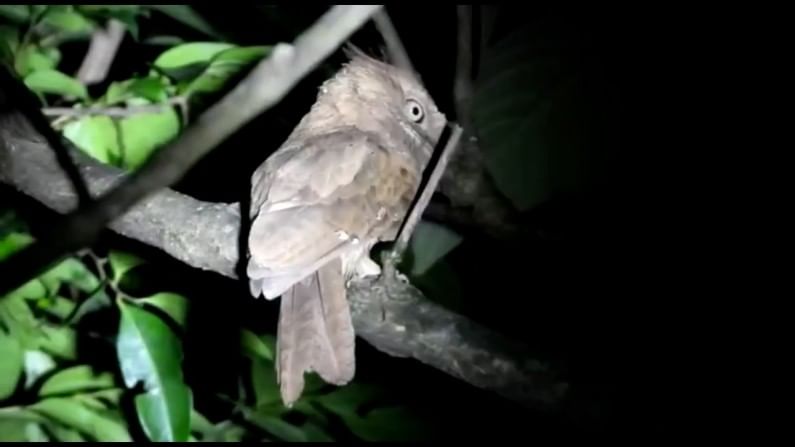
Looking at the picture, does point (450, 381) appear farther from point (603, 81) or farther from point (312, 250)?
point (603, 81)

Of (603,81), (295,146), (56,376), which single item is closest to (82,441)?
(56,376)

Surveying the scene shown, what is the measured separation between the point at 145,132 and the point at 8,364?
1.79 ft

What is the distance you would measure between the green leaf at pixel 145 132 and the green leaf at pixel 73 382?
44 cm

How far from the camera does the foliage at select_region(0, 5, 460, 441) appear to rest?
2117mm

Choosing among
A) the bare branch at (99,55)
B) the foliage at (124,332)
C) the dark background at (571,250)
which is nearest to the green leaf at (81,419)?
the foliage at (124,332)

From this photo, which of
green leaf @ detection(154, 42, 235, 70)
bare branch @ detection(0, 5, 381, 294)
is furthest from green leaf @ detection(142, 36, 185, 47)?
bare branch @ detection(0, 5, 381, 294)

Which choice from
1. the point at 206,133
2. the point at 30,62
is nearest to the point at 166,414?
the point at 30,62

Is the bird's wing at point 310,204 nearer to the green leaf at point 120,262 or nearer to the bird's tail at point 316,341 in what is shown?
the bird's tail at point 316,341

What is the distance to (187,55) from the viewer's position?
2.45 m

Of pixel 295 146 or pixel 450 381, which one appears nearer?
pixel 295 146

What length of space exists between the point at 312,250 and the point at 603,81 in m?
0.83

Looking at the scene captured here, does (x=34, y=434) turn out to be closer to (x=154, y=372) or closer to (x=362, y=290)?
(x=154, y=372)

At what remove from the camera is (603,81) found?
49.4 inches

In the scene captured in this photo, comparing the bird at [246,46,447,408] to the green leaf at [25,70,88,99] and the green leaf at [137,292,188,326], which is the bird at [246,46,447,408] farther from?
the green leaf at [25,70,88,99]
